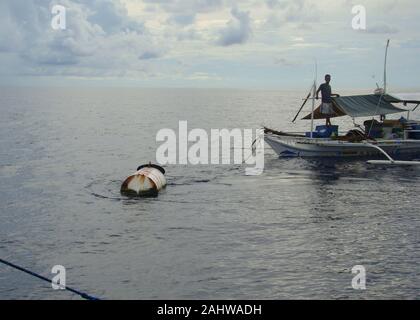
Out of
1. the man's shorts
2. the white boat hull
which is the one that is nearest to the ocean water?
the white boat hull

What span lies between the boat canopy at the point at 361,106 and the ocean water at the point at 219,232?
216 inches

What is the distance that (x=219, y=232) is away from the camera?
2917cm

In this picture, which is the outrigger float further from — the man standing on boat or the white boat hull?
the man standing on boat

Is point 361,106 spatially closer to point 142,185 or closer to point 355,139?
point 355,139

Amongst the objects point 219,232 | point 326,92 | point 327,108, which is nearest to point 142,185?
point 219,232

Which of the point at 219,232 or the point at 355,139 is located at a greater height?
the point at 355,139

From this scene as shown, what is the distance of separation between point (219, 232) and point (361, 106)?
102 feet

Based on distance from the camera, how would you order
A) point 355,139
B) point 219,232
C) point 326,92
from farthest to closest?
1. point 355,139
2. point 326,92
3. point 219,232

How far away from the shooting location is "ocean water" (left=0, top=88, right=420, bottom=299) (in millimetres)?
21812

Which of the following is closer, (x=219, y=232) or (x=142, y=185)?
(x=219, y=232)

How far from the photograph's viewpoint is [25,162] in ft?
188

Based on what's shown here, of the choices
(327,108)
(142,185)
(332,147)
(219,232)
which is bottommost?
(219,232)

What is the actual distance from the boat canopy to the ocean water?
5.48 m

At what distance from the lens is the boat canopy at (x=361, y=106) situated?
2089 inches
